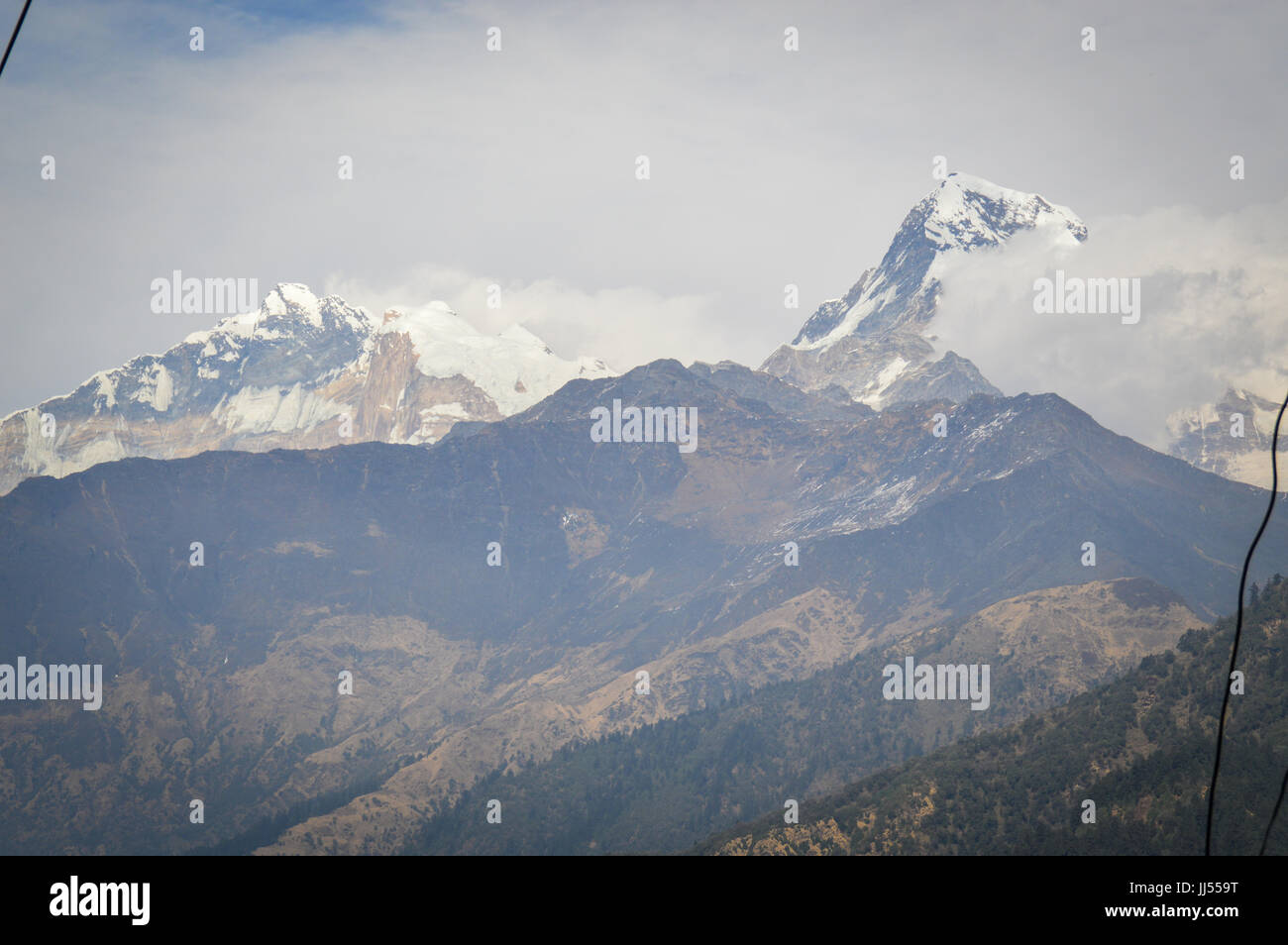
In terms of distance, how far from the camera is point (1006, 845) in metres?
192

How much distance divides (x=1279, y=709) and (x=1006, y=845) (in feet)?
160
